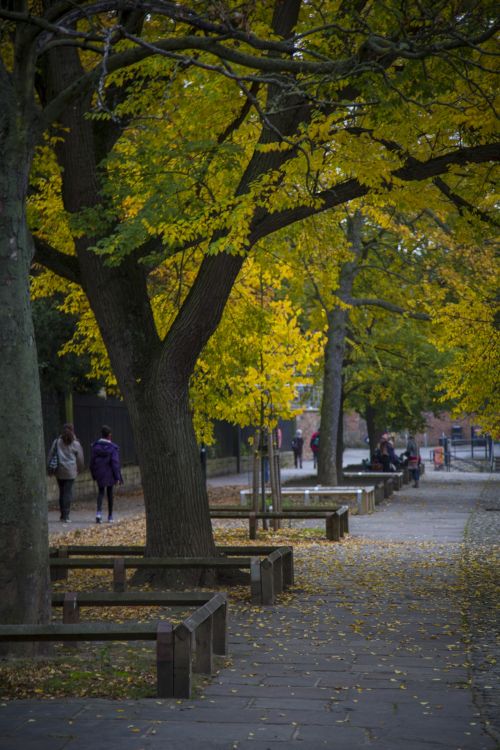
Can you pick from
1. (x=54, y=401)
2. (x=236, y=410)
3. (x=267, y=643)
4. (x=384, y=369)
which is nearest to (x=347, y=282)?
(x=384, y=369)

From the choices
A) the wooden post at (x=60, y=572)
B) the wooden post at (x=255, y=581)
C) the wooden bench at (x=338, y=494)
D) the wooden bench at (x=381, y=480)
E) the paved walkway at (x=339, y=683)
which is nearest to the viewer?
the paved walkway at (x=339, y=683)

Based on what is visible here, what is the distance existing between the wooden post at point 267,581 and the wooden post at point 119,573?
1353 mm

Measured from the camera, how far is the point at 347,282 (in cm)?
2927

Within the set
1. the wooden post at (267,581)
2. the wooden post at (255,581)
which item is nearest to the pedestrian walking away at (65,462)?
the wooden post at (255,581)

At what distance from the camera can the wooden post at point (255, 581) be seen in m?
11.4

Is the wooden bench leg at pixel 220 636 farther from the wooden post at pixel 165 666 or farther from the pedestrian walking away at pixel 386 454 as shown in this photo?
the pedestrian walking away at pixel 386 454

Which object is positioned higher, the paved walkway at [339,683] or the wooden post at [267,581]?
the wooden post at [267,581]

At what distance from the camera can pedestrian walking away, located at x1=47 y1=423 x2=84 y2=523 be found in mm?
21828

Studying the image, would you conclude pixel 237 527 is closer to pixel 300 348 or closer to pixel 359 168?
pixel 300 348

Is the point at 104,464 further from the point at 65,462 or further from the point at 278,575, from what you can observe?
the point at 278,575

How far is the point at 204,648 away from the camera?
7871 mm

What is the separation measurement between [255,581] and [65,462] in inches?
433

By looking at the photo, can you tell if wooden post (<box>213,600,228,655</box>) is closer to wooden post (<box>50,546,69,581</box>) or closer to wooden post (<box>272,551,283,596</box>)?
wooden post (<box>272,551,283,596</box>)

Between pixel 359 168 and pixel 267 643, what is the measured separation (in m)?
4.84
